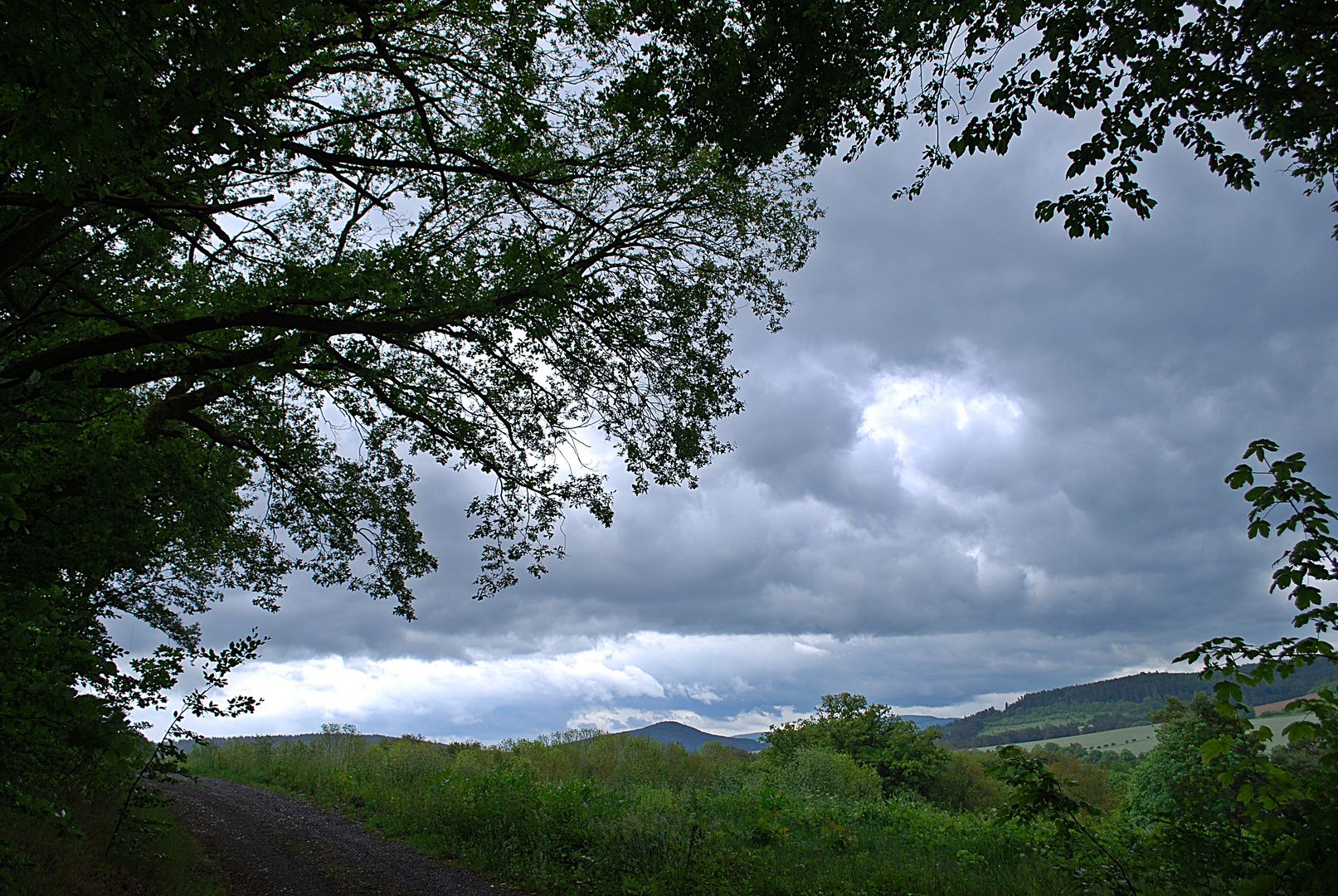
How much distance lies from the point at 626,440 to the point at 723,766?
22.3 meters

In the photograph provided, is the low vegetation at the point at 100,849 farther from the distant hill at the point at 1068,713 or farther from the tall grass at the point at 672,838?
the distant hill at the point at 1068,713

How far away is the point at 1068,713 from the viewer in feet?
395

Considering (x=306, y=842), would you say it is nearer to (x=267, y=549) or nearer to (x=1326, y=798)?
(x=267, y=549)

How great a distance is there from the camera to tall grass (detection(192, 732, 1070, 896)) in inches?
296

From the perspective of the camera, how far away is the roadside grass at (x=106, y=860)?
6.19 metres

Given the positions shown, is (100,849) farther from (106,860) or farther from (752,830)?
(752,830)

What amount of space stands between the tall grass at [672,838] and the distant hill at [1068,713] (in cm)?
8589

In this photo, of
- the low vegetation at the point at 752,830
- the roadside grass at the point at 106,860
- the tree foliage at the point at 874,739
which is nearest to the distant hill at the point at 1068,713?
the tree foliage at the point at 874,739

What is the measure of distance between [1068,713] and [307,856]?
145589 mm

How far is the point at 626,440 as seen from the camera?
31.8 ft

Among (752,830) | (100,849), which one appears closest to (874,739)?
(752,830)

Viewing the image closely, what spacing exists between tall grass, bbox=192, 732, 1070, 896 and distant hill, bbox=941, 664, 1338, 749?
85889 millimetres

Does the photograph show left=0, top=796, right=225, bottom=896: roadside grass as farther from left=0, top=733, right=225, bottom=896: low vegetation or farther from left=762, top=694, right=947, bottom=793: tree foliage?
left=762, top=694, right=947, bottom=793: tree foliage

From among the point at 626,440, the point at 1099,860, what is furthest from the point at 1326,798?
the point at 626,440
